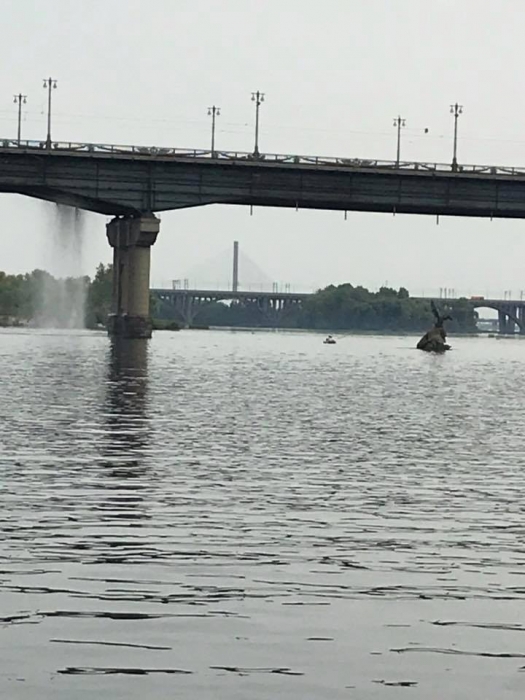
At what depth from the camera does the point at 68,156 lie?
134625 millimetres

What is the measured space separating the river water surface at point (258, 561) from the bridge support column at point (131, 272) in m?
100

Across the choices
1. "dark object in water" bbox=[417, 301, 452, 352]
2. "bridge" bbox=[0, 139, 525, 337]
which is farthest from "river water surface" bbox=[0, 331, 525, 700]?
"dark object in water" bbox=[417, 301, 452, 352]

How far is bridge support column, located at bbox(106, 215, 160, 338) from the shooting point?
14175 centimetres

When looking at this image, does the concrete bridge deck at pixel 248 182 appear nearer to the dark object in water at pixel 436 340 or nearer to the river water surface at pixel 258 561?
the dark object in water at pixel 436 340

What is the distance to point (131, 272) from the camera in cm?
14588

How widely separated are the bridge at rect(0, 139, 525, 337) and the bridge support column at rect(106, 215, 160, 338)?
181mm

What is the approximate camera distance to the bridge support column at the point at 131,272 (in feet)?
465

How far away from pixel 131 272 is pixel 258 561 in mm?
128428

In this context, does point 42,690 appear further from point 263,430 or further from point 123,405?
point 123,405

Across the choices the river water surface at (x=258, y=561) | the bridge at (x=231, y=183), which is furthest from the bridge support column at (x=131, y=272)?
the river water surface at (x=258, y=561)

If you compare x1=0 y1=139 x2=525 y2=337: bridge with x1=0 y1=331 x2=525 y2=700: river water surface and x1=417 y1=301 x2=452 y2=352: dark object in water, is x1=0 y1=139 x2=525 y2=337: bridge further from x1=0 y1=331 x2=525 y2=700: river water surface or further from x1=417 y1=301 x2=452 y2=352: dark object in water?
x1=0 y1=331 x2=525 y2=700: river water surface

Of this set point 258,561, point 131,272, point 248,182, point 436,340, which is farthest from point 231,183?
point 258,561

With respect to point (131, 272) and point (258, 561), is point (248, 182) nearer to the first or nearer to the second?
point (131, 272)

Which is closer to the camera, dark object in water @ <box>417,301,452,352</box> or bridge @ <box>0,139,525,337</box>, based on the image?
bridge @ <box>0,139,525,337</box>
